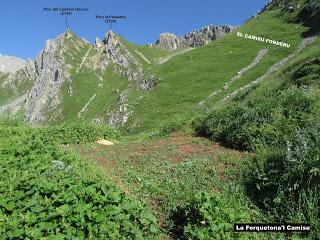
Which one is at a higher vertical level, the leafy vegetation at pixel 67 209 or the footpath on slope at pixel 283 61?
the footpath on slope at pixel 283 61

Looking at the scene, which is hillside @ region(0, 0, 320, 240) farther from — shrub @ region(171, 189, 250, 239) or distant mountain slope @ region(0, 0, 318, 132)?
distant mountain slope @ region(0, 0, 318, 132)

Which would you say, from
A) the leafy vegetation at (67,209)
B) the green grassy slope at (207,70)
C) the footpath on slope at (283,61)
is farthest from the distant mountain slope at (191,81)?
the leafy vegetation at (67,209)

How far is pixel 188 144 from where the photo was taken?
62.7 feet

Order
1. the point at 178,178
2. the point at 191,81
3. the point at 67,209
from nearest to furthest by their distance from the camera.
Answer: the point at 67,209 → the point at 178,178 → the point at 191,81

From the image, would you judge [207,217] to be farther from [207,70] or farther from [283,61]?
[207,70]

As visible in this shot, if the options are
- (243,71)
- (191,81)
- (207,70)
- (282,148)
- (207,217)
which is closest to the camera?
(207,217)

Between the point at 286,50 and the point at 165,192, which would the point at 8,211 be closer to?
the point at 165,192

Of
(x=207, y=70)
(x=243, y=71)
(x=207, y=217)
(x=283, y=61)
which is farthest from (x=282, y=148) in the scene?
(x=207, y=70)

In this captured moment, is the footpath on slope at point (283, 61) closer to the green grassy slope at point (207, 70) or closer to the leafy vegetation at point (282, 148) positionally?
the green grassy slope at point (207, 70)

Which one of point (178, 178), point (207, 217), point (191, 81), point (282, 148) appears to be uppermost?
point (191, 81)

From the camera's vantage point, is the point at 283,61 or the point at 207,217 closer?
the point at 207,217

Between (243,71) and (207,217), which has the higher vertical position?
(243,71)

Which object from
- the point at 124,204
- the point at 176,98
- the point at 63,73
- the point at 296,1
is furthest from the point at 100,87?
the point at 124,204

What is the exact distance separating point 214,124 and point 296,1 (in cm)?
13270
